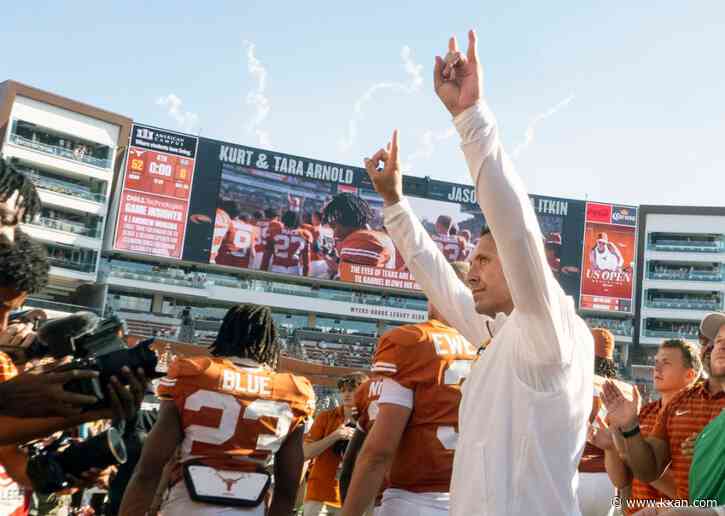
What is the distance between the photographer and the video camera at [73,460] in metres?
2.19

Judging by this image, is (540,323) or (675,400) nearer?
(540,323)

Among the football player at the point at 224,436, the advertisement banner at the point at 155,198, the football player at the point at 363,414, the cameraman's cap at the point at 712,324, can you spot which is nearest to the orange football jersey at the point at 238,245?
the advertisement banner at the point at 155,198

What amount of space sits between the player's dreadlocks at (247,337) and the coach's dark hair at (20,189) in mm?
1022

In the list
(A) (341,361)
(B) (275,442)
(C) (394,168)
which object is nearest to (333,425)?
(B) (275,442)

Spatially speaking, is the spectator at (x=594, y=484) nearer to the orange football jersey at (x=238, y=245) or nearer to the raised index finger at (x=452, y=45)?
the raised index finger at (x=452, y=45)

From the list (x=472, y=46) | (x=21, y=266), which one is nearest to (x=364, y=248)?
(x=21, y=266)

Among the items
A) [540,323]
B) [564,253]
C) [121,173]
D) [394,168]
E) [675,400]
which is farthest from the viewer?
[564,253]

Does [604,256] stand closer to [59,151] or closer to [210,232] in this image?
[210,232]

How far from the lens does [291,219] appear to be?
4272 cm

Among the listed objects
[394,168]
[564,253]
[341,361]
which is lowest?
[341,361]

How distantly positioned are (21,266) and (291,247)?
4051 centimetres

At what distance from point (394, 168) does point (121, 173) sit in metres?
42.0

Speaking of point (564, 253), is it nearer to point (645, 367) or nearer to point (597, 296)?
point (597, 296)

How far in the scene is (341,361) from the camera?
143ft
